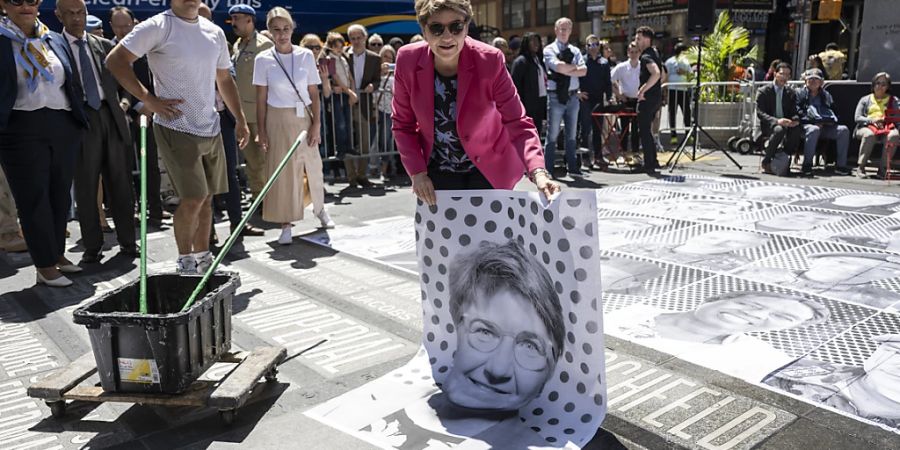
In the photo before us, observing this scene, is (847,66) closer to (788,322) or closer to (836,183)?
(836,183)

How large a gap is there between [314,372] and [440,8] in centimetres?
189

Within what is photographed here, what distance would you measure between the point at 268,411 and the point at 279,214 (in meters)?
3.49

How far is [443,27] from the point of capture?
10.3 feet

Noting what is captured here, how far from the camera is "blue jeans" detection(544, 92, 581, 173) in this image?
33.1ft

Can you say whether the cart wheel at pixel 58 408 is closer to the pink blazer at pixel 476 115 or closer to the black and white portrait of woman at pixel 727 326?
the pink blazer at pixel 476 115

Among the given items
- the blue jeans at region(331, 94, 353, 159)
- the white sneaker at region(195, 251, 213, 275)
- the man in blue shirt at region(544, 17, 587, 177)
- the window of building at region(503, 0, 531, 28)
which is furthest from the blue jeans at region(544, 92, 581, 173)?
the window of building at region(503, 0, 531, 28)

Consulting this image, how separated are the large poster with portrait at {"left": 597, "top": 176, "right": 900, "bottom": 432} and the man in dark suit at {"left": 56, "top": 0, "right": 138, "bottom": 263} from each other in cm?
404

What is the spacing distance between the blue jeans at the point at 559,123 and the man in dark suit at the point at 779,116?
9.53 feet

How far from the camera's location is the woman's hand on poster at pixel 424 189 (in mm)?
3379

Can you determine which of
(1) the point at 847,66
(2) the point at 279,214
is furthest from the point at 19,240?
(1) the point at 847,66

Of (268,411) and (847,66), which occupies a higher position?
(847,66)

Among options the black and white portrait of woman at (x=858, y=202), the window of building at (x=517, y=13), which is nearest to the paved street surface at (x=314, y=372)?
the black and white portrait of woman at (x=858, y=202)

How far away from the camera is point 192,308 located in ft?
10.2

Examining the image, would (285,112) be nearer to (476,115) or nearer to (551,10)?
(476,115)
